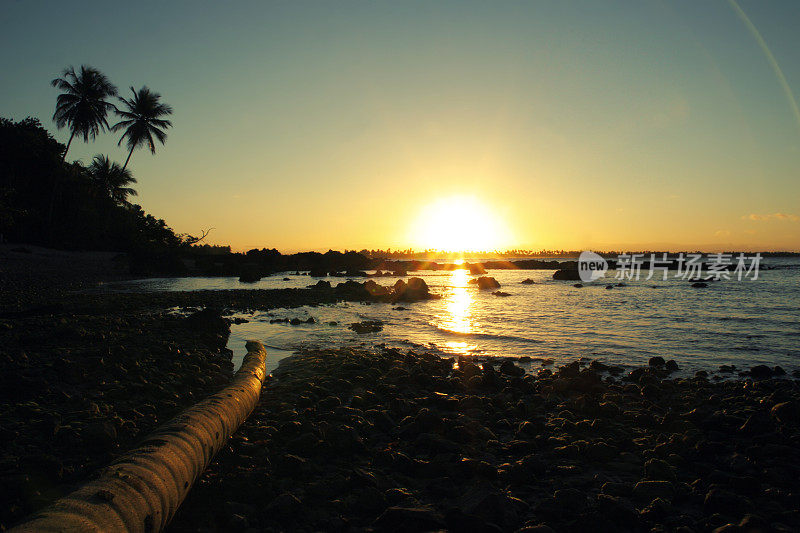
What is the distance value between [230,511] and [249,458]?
1.01 m

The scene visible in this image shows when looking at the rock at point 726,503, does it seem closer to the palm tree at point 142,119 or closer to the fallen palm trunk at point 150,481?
the fallen palm trunk at point 150,481

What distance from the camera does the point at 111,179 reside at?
164ft

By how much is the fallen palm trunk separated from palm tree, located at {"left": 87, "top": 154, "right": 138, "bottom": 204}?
56.2 metres

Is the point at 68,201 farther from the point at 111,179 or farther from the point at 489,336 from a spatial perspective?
the point at 489,336

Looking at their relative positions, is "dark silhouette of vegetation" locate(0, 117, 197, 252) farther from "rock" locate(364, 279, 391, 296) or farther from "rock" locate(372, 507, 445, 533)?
"rock" locate(372, 507, 445, 533)

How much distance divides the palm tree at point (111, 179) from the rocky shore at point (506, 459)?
Result: 5506 centimetres

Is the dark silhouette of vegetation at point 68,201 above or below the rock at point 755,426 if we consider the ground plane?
above

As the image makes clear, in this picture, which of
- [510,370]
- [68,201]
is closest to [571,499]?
[510,370]

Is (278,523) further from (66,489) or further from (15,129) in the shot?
(15,129)

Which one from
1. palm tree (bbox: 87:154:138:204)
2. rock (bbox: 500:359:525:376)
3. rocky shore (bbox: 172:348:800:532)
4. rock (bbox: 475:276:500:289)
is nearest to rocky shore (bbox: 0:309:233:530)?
rocky shore (bbox: 172:348:800:532)

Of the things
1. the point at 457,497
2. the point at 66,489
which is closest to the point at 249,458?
the point at 66,489

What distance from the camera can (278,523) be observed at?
355 cm

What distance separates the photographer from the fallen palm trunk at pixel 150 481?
270cm

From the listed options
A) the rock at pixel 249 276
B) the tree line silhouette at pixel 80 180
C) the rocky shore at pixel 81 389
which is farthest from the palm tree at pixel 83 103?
the rocky shore at pixel 81 389
